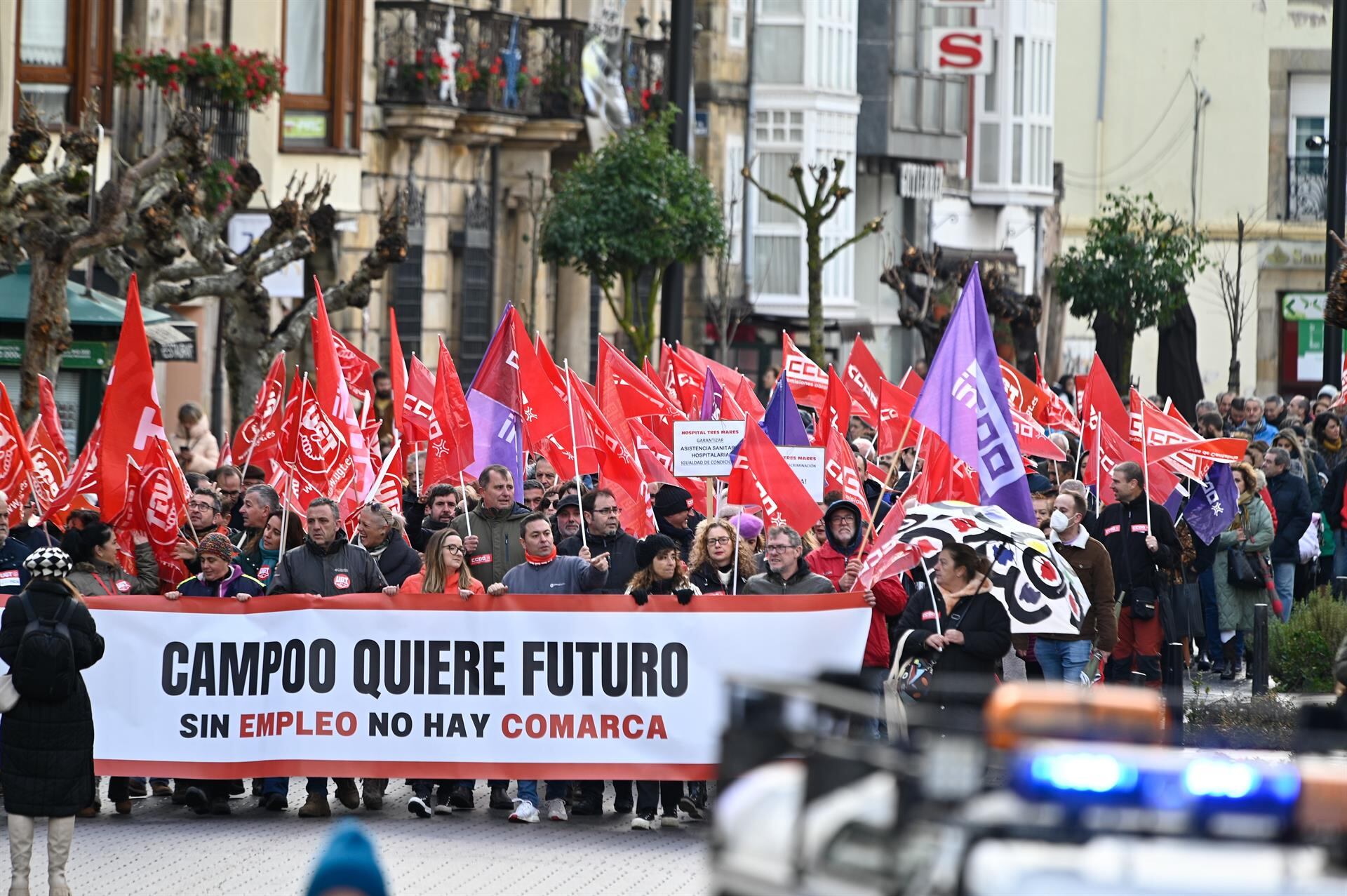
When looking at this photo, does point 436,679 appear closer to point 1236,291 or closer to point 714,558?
point 714,558

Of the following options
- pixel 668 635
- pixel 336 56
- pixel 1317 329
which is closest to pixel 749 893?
pixel 668 635

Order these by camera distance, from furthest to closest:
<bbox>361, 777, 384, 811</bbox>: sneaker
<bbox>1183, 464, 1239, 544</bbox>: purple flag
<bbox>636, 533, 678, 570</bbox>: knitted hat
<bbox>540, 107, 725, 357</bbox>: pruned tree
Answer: <bbox>540, 107, 725, 357</bbox>: pruned tree → <bbox>1183, 464, 1239, 544</bbox>: purple flag → <bbox>361, 777, 384, 811</bbox>: sneaker → <bbox>636, 533, 678, 570</bbox>: knitted hat

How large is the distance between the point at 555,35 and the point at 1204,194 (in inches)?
905

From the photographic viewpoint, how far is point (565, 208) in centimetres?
3409

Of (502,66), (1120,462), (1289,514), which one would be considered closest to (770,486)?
(1120,462)

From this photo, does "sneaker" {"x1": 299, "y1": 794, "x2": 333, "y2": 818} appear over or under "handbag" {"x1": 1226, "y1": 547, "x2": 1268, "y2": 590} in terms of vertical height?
under

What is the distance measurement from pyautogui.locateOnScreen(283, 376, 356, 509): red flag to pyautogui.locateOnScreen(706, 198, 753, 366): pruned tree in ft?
87.9

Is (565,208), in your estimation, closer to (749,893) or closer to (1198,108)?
(1198,108)

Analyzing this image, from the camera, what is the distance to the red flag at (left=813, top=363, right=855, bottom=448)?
688 inches

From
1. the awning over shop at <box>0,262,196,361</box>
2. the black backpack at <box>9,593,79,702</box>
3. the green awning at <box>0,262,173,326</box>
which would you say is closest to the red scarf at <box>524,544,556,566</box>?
the black backpack at <box>9,593,79,702</box>

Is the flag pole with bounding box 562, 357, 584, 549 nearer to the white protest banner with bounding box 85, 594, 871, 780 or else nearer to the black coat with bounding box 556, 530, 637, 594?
the black coat with bounding box 556, 530, 637, 594

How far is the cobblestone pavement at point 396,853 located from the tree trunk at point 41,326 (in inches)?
295

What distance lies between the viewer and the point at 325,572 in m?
12.3

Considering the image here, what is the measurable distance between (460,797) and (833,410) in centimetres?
634
